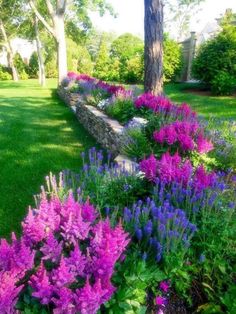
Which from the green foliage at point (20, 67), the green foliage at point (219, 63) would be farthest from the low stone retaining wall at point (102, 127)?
the green foliage at point (20, 67)

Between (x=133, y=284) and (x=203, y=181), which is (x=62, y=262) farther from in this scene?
(x=203, y=181)

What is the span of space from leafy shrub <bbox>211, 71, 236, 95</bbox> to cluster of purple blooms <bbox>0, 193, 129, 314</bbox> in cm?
1146

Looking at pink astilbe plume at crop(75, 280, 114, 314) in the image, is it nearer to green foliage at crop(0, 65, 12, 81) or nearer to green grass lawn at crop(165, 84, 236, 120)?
green grass lawn at crop(165, 84, 236, 120)

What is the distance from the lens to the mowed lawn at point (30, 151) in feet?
13.9

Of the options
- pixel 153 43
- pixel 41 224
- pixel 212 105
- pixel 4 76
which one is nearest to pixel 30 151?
pixel 153 43

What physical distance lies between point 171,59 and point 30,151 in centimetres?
1329

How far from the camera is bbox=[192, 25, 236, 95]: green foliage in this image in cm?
1270

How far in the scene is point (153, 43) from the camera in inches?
277

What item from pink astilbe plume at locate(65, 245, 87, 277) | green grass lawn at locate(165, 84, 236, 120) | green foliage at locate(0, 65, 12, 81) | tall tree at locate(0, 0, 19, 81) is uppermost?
tall tree at locate(0, 0, 19, 81)

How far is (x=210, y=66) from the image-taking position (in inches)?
527

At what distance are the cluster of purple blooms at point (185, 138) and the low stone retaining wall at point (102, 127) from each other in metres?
1.07

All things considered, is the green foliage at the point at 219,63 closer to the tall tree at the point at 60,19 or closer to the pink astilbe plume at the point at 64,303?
the tall tree at the point at 60,19

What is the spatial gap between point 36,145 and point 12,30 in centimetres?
2898

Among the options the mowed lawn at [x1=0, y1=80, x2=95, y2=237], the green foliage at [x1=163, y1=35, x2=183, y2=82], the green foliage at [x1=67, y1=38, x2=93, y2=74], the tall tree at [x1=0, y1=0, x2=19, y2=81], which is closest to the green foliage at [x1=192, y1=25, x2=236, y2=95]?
the green foliage at [x1=163, y1=35, x2=183, y2=82]
